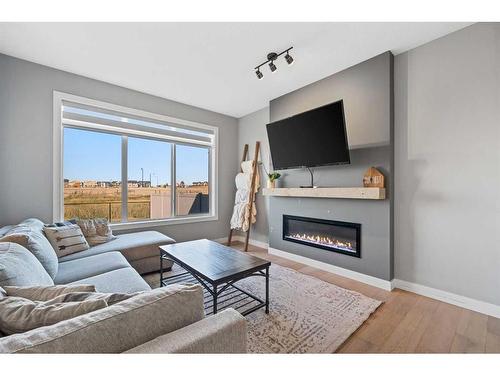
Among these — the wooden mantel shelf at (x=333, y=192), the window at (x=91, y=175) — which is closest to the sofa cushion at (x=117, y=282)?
the window at (x=91, y=175)

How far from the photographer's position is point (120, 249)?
2561mm

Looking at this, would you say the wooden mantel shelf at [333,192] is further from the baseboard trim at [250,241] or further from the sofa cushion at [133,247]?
the sofa cushion at [133,247]

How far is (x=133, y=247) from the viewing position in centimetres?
265

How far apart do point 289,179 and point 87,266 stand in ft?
9.09

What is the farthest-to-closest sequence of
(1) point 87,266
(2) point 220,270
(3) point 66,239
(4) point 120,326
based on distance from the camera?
(3) point 66,239
(1) point 87,266
(2) point 220,270
(4) point 120,326

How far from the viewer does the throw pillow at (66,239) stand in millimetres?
2271

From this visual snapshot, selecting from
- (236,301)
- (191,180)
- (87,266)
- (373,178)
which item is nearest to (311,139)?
(373,178)

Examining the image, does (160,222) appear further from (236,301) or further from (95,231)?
(236,301)

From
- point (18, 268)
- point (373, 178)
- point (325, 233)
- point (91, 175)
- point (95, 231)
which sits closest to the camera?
point (18, 268)

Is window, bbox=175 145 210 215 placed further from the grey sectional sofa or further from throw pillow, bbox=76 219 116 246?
the grey sectional sofa
